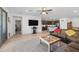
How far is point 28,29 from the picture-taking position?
9.76 m

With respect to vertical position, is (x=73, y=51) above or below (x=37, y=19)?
below

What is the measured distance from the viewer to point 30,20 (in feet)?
32.1

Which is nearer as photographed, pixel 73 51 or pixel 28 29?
pixel 73 51
